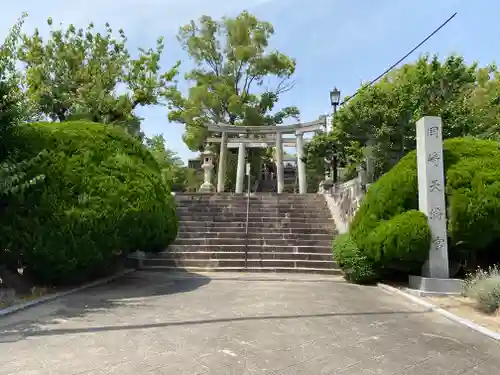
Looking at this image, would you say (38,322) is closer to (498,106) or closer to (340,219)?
(340,219)

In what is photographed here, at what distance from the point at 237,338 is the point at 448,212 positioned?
5761 millimetres

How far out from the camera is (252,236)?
44.9 ft

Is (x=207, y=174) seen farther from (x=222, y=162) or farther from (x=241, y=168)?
(x=241, y=168)

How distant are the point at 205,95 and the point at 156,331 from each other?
2253 cm

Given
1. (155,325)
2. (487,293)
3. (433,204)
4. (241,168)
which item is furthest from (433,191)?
(241,168)

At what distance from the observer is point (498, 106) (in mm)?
15469

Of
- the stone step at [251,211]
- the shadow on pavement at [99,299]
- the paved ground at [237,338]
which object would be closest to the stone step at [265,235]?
the stone step at [251,211]

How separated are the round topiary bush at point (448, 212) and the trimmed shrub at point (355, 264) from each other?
197 mm

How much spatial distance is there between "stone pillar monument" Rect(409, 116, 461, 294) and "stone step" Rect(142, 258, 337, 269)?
135 inches

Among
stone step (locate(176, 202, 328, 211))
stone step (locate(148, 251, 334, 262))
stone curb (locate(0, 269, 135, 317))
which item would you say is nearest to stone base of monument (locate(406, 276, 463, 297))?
stone step (locate(148, 251, 334, 262))

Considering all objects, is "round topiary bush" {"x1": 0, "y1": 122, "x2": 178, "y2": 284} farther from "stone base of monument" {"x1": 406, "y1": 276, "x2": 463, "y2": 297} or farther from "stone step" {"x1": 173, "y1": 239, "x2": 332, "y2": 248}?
"stone base of monument" {"x1": 406, "y1": 276, "x2": 463, "y2": 297}

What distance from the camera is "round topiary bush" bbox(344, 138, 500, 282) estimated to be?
27.4 ft

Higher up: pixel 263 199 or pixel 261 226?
pixel 263 199

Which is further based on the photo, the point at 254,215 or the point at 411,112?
the point at 254,215
